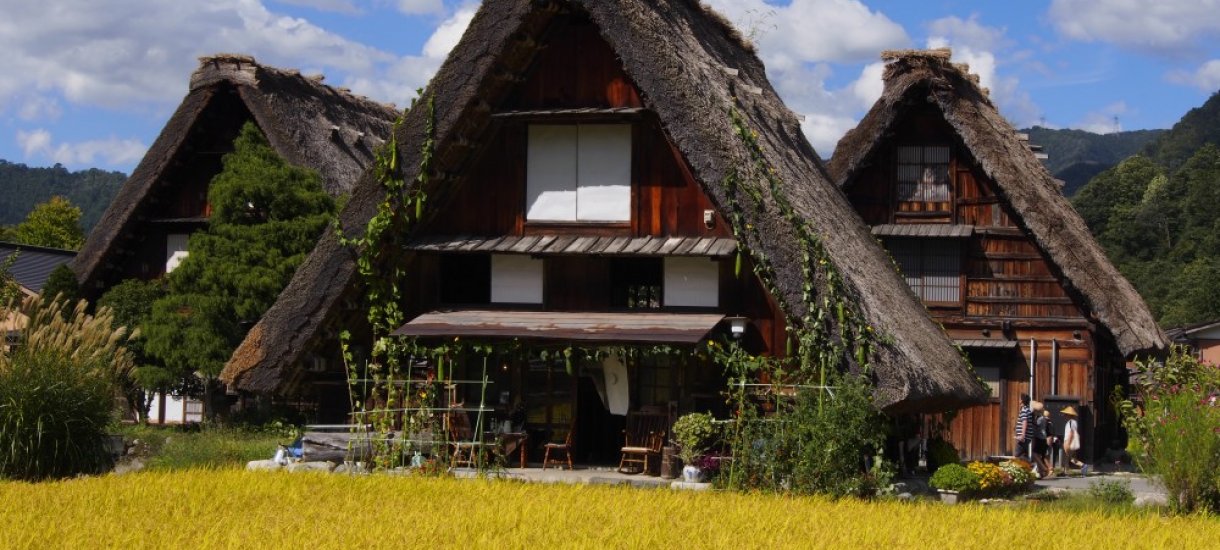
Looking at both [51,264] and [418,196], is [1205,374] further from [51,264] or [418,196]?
[51,264]

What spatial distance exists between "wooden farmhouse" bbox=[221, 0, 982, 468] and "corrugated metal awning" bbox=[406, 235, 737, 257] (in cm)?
3

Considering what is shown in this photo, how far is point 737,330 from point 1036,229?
9229 millimetres

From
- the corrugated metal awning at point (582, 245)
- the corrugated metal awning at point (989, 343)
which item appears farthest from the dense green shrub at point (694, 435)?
the corrugated metal awning at point (989, 343)

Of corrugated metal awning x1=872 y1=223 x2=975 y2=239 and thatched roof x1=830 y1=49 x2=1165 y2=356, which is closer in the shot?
thatched roof x1=830 y1=49 x2=1165 y2=356

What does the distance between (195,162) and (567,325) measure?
15469 millimetres

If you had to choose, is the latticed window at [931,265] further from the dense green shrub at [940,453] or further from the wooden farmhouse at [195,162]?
the wooden farmhouse at [195,162]

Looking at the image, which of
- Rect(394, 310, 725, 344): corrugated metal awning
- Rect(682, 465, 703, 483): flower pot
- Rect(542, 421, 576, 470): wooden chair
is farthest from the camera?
Rect(542, 421, 576, 470): wooden chair

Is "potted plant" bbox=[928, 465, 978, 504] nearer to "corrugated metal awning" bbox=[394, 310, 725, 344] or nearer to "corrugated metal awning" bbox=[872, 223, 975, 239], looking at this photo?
"corrugated metal awning" bbox=[394, 310, 725, 344]

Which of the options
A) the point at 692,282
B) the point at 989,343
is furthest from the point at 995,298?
the point at 692,282

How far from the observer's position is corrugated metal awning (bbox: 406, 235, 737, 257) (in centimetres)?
1902

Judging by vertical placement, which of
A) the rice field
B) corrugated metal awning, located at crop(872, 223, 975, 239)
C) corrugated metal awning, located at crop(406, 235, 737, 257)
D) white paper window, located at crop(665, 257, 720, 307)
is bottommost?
the rice field

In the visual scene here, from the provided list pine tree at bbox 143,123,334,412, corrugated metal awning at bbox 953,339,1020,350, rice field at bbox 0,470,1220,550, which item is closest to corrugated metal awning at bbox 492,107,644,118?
rice field at bbox 0,470,1220,550

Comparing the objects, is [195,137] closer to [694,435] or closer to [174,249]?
[174,249]

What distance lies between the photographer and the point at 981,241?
27.1 m
